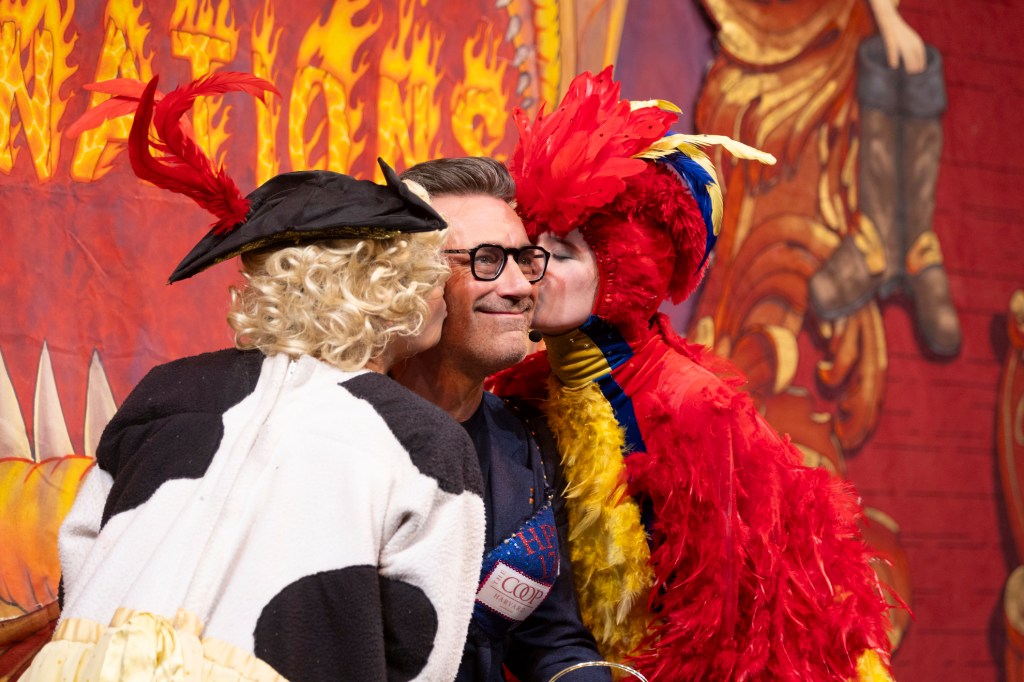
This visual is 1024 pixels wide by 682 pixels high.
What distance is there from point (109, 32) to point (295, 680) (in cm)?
132

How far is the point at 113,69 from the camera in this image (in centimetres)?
192

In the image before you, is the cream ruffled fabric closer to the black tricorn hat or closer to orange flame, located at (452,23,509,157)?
the black tricorn hat

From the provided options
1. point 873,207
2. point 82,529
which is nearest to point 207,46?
point 82,529

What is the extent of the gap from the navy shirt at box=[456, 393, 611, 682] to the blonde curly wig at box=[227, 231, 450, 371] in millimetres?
410

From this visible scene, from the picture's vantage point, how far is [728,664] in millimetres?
1532

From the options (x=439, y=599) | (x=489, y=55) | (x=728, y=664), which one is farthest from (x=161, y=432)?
(x=489, y=55)

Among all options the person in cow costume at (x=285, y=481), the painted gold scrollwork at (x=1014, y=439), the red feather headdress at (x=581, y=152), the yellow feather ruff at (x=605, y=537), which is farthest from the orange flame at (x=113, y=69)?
the painted gold scrollwork at (x=1014, y=439)

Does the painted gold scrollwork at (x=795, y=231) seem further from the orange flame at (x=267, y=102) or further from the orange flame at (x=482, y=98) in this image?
the orange flame at (x=267, y=102)

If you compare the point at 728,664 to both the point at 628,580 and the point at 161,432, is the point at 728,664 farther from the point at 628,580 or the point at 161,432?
the point at 161,432

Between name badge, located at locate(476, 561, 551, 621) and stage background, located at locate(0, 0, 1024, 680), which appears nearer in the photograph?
name badge, located at locate(476, 561, 551, 621)

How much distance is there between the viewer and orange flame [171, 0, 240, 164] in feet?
6.57

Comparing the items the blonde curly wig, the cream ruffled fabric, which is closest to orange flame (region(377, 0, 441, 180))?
the blonde curly wig

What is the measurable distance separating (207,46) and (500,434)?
0.95m

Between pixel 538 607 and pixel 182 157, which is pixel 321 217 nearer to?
pixel 182 157
